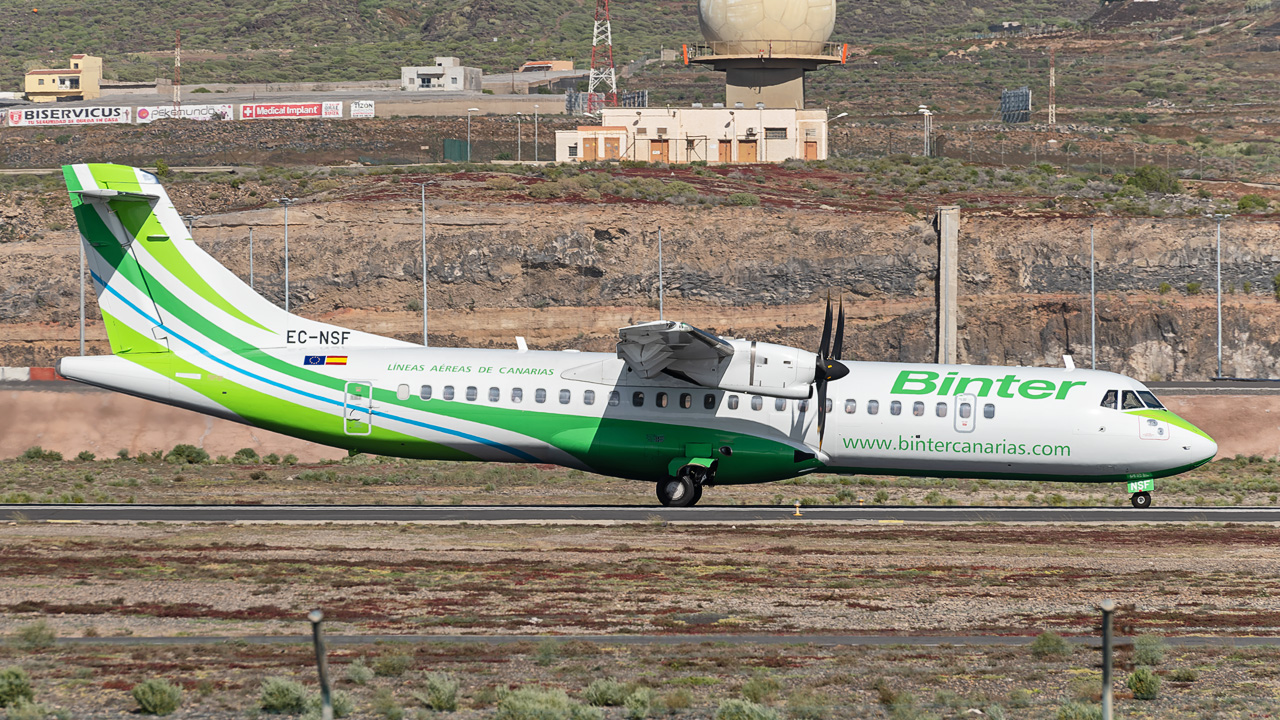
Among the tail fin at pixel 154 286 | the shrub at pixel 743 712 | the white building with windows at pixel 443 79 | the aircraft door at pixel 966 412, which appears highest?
the white building with windows at pixel 443 79

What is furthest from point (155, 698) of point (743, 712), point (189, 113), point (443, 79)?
point (443, 79)

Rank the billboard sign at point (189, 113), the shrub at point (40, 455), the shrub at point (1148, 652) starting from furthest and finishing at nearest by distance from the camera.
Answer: the billboard sign at point (189, 113)
the shrub at point (40, 455)
the shrub at point (1148, 652)

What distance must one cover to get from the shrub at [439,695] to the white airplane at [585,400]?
17028 mm

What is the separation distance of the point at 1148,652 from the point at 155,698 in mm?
11112

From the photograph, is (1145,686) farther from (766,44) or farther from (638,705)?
(766,44)

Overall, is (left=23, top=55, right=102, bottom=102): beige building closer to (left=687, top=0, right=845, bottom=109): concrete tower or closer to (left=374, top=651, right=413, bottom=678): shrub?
(left=687, top=0, right=845, bottom=109): concrete tower

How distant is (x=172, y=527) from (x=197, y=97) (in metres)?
126

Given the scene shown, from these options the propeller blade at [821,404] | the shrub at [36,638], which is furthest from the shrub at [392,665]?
the propeller blade at [821,404]

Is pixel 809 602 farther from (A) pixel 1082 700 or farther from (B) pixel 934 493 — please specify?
(B) pixel 934 493

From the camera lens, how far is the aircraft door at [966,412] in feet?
101

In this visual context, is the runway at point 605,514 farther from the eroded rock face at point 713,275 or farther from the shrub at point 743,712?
the eroded rock face at point 713,275

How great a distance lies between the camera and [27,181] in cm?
9088

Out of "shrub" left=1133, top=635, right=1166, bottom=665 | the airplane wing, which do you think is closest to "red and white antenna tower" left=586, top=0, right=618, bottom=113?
the airplane wing

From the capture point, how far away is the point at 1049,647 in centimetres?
1625
